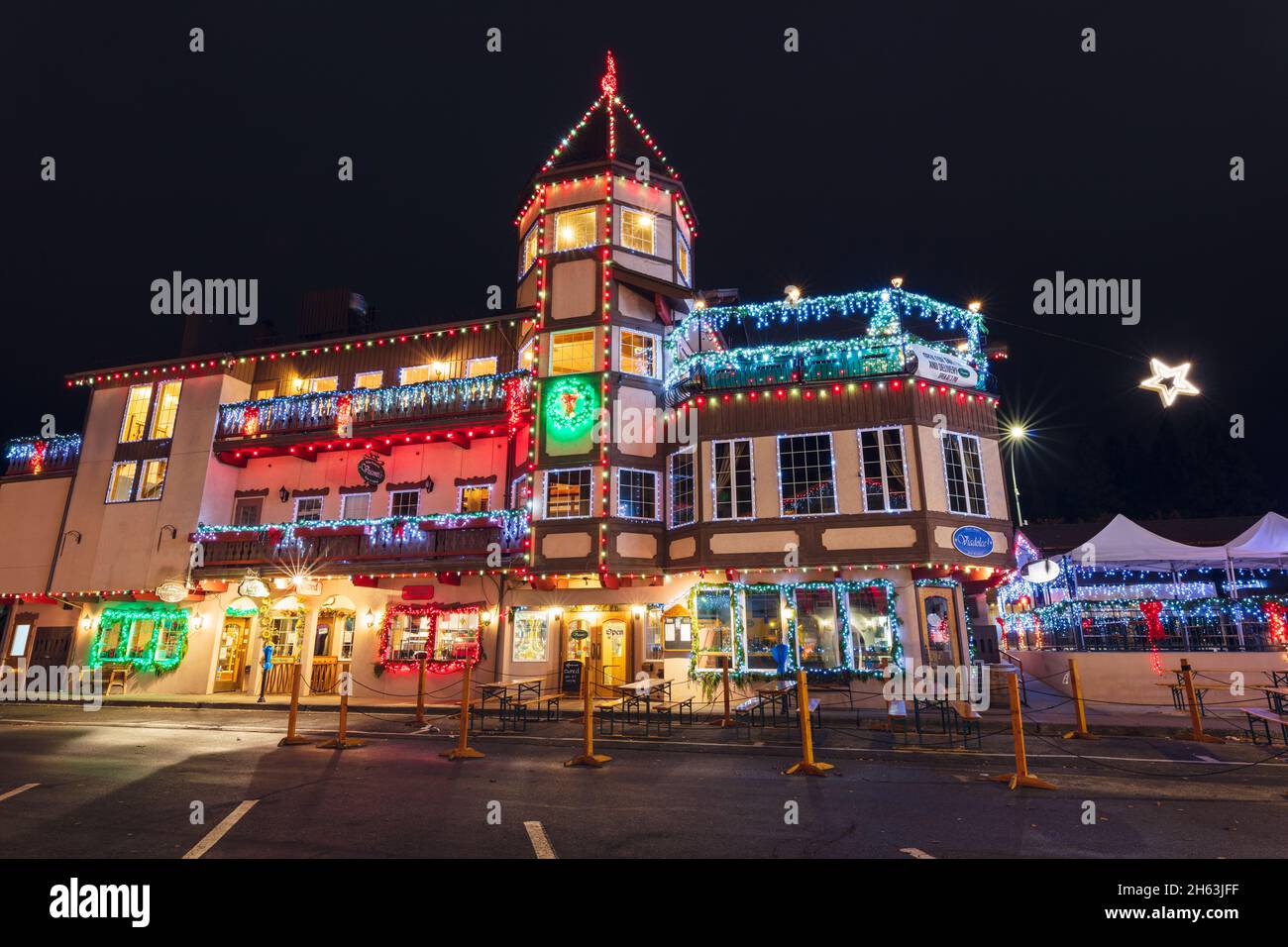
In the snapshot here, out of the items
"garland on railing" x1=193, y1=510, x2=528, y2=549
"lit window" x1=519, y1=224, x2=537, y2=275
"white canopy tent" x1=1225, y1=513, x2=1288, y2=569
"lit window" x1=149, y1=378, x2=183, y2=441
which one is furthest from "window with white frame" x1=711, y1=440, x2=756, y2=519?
"lit window" x1=149, y1=378, x2=183, y2=441

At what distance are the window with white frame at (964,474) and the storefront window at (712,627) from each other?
22.5 ft

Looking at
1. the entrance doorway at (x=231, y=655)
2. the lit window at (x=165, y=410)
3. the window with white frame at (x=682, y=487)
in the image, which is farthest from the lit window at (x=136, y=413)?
the window with white frame at (x=682, y=487)

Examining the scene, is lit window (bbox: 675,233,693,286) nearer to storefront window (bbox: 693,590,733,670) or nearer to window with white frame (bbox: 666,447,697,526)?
window with white frame (bbox: 666,447,697,526)

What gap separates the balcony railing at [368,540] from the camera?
21.5m

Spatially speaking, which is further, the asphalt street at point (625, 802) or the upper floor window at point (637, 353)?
the upper floor window at point (637, 353)

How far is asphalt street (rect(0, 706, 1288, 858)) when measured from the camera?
661 cm

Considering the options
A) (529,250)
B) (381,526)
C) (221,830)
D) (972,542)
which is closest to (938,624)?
(972,542)

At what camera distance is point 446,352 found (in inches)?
998

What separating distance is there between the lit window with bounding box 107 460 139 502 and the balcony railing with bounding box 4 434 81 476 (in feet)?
8.31

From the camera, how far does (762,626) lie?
1953 centimetres

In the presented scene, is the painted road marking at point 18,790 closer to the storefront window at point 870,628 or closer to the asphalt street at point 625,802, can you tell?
the asphalt street at point 625,802

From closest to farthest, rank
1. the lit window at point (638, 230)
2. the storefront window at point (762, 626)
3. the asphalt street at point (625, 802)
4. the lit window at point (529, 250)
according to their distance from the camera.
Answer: the asphalt street at point (625, 802) → the storefront window at point (762, 626) → the lit window at point (638, 230) → the lit window at point (529, 250)

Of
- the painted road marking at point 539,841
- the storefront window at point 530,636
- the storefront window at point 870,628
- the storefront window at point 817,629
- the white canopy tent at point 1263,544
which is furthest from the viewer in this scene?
the storefront window at point 530,636

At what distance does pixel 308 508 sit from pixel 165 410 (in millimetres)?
7572
